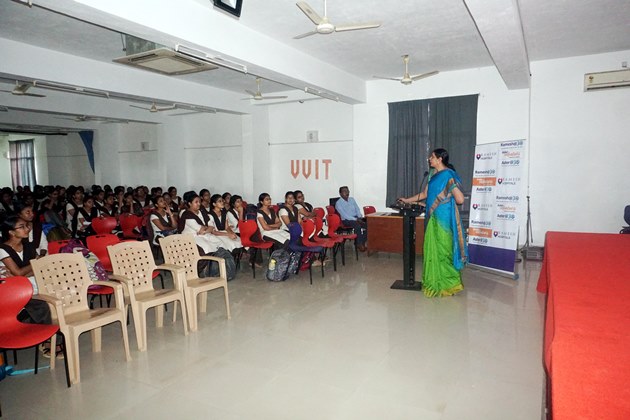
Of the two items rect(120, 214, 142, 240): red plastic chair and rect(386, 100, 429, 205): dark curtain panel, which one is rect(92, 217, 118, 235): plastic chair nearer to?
rect(120, 214, 142, 240): red plastic chair

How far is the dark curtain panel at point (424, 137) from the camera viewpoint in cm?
732

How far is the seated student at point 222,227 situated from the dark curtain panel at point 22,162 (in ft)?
41.3

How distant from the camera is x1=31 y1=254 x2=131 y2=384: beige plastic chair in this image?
9.64 ft

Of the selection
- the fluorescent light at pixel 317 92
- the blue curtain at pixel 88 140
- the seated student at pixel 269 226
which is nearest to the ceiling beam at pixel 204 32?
the fluorescent light at pixel 317 92

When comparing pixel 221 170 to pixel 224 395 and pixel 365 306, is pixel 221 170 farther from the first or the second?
pixel 224 395

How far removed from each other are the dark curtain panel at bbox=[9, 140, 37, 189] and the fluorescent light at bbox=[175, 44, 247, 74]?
13558 millimetres

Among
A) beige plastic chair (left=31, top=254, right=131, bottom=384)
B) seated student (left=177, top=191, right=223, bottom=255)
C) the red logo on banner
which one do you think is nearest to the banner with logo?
seated student (left=177, top=191, right=223, bottom=255)

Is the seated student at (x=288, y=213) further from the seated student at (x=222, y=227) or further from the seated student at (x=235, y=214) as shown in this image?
the seated student at (x=222, y=227)

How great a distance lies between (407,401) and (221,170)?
29.8 feet

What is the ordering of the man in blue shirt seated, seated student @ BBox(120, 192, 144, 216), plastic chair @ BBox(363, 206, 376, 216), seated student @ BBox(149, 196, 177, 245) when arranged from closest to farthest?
seated student @ BBox(149, 196, 177, 245)
the man in blue shirt seated
seated student @ BBox(120, 192, 144, 216)
plastic chair @ BBox(363, 206, 376, 216)

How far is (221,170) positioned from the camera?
10852 mm

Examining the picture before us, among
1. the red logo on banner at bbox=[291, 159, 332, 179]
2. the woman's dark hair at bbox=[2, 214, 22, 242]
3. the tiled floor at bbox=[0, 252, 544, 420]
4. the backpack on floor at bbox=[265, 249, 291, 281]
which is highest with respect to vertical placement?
the red logo on banner at bbox=[291, 159, 332, 179]

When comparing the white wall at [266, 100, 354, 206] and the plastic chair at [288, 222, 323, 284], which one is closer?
the plastic chair at [288, 222, 323, 284]

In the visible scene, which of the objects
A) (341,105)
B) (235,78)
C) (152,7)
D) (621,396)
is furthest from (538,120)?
(621,396)
